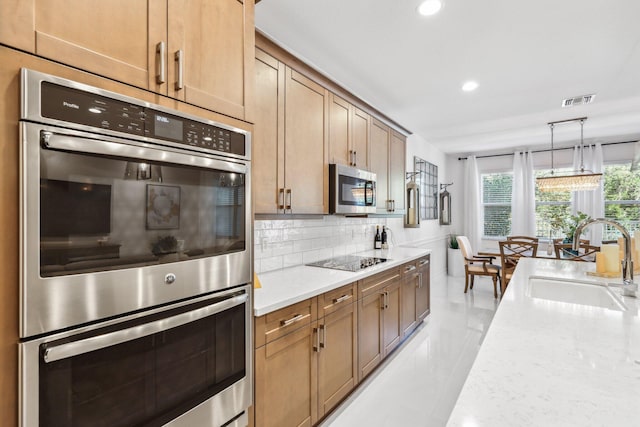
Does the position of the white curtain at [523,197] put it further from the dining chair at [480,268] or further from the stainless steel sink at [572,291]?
the stainless steel sink at [572,291]

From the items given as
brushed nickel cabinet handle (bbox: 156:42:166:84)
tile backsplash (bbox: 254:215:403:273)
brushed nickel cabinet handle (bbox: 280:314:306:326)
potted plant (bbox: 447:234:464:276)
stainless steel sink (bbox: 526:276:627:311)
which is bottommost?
potted plant (bbox: 447:234:464:276)

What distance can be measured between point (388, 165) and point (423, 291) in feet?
4.85

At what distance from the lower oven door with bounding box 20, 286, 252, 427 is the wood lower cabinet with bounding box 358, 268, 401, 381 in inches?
44.6

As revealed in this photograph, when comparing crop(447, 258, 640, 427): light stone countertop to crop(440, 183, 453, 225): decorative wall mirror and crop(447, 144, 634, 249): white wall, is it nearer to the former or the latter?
crop(440, 183, 453, 225): decorative wall mirror

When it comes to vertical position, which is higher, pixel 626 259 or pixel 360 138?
pixel 360 138

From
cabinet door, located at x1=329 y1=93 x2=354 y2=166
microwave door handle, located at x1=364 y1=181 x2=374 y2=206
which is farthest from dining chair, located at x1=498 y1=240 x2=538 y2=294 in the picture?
cabinet door, located at x1=329 y1=93 x2=354 y2=166

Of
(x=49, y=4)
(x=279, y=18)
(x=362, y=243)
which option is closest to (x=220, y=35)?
(x=49, y=4)

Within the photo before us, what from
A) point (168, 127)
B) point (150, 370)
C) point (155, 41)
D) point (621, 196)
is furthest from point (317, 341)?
point (621, 196)

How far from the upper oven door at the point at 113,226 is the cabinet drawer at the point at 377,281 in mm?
1253

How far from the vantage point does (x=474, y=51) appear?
7.80 ft

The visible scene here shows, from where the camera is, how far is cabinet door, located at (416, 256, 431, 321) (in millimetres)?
3412

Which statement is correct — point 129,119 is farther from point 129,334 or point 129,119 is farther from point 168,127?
point 129,334

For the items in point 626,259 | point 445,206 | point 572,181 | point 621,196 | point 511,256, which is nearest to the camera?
point 626,259

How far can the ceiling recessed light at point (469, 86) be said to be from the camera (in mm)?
2977
